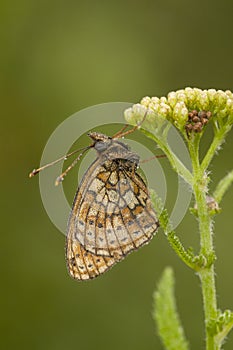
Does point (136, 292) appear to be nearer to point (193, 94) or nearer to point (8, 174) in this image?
point (8, 174)

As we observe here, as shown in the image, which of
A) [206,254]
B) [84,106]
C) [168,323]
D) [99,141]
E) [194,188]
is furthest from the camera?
[84,106]

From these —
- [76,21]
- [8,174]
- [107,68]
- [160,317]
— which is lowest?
[160,317]

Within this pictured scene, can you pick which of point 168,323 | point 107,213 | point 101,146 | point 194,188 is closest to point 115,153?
point 101,146

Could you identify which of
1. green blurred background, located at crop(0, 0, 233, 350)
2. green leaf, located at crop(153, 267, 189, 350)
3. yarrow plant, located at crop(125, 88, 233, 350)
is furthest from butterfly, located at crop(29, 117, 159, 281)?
green blurred background, located at crop(0, 0, 233, 350)

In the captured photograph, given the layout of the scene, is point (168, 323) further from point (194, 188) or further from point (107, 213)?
point (107, 213)

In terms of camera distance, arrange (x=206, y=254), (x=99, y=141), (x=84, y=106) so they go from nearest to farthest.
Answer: (x=206, y=254)
(x=99, y=141)
(x=84, y=106)

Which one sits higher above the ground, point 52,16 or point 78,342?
point 52,16

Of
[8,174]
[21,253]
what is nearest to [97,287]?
[21,253]
